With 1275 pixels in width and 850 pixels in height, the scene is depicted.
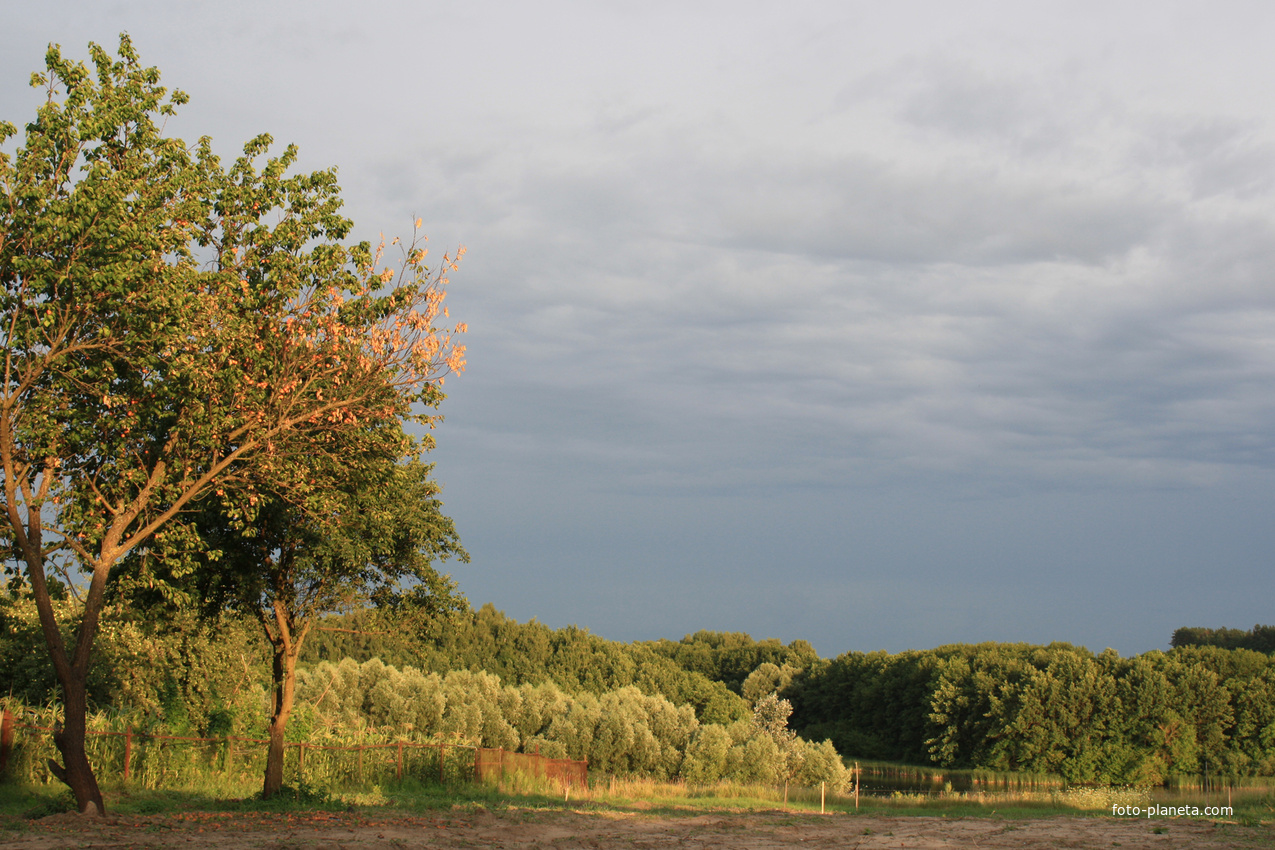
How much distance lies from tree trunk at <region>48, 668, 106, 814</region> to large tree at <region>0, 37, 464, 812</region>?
0.11 ft

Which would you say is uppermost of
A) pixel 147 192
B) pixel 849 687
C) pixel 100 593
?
pixel 147 192

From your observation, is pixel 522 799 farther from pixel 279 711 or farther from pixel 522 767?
pixel 279 711

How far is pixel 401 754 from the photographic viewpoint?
29906 millimetres

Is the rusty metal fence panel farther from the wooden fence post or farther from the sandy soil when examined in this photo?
the wooden fence post

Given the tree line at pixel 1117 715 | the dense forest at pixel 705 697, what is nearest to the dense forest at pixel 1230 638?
the dense forest at pixel 705 697

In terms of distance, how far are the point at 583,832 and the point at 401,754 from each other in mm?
12832

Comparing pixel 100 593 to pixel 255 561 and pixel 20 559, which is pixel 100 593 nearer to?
pixel 20 559


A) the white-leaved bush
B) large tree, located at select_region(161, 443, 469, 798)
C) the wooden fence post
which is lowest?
the white-leaved bush

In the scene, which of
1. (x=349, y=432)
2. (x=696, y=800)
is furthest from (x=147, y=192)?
(x=696, y=800)

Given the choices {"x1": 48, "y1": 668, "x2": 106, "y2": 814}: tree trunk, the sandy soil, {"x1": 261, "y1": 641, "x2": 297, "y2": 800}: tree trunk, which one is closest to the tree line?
the sandy soil

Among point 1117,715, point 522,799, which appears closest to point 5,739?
point 522,799

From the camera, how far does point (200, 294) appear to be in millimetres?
15484

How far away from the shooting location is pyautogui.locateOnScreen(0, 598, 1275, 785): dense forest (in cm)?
3044

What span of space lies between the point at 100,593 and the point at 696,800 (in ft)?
79.2
